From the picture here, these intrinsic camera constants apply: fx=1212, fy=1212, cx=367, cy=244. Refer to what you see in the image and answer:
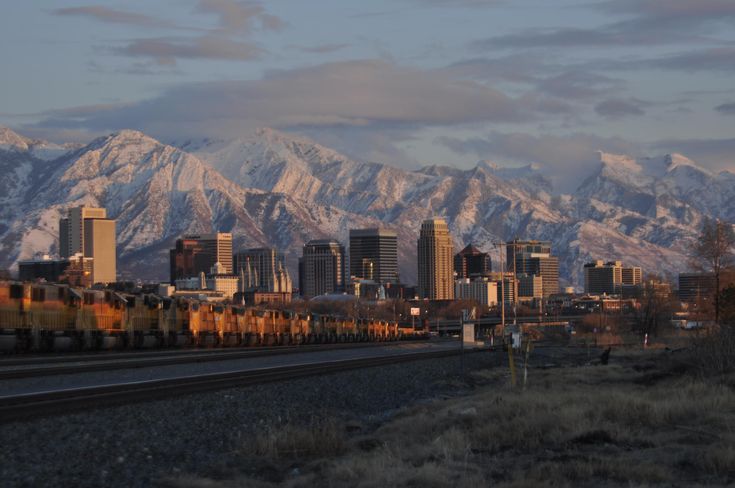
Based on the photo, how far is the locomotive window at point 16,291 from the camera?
169 ft

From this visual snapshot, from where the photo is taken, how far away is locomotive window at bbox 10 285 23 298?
51.4 m

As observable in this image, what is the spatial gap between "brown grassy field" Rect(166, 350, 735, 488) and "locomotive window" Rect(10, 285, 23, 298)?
90.4 ft

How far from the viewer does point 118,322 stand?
207ft

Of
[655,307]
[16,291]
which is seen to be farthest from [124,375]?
[655,307]

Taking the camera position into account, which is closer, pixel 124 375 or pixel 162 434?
pixel 162 434

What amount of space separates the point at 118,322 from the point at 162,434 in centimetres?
4322

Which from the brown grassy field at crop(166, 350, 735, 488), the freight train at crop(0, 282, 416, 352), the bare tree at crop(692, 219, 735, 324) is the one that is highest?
the bare tree at crop(692, 219, 735, 324)

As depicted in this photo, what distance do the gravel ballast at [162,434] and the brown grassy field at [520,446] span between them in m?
0.78

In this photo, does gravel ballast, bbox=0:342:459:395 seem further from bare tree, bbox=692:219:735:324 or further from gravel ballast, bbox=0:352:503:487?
bare tree, bbox=692:219:735:324

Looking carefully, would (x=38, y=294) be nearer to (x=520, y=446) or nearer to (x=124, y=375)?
(x=124, y=375)

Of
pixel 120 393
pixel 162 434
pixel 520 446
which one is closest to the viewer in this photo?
pixel 520 446

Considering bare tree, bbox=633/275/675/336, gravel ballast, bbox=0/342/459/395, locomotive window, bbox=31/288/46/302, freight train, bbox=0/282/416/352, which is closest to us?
gravel ballast, bbox=0/342/459/395

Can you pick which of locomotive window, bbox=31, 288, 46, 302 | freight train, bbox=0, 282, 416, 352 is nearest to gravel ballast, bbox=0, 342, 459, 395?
freight train, bbox=0, 282, 416, 352

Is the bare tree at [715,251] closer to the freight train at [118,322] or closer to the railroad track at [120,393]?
the freight train at [118,322]
